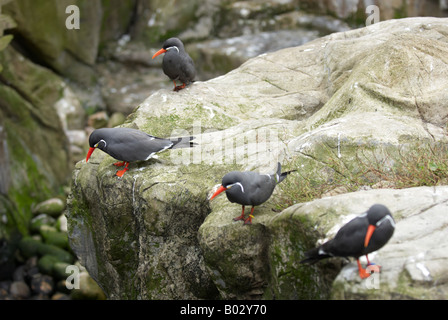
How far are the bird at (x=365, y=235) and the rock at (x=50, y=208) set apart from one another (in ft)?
28.8

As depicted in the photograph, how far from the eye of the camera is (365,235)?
3.36 m

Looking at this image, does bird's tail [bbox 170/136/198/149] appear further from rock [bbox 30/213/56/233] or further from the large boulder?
rock [bbox 30/213/56/233]

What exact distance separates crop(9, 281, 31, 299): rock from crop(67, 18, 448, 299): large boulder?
3.59 m

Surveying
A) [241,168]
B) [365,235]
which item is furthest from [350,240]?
[241,168]

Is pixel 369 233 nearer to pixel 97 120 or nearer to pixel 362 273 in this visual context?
pixel 362 273

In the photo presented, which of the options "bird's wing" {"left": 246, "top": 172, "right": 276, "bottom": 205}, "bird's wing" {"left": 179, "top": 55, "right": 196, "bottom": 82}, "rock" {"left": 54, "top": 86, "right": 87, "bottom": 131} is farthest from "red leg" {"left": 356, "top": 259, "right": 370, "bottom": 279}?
"rock" {"left": 54, "top": 86, "right": 87, "bottom": 131}

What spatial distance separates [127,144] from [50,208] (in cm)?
637

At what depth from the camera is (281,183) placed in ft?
16.9

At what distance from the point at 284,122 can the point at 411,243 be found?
3.04m

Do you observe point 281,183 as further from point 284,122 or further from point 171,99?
point 171,99

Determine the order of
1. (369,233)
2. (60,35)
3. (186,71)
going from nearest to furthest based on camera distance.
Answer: (369,233)
(186,71)
(60,35)

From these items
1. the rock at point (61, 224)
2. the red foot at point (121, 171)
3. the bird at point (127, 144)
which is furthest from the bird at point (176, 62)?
the rock at point (61, 224)

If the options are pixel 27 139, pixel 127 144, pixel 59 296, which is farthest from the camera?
pixel 27 139
